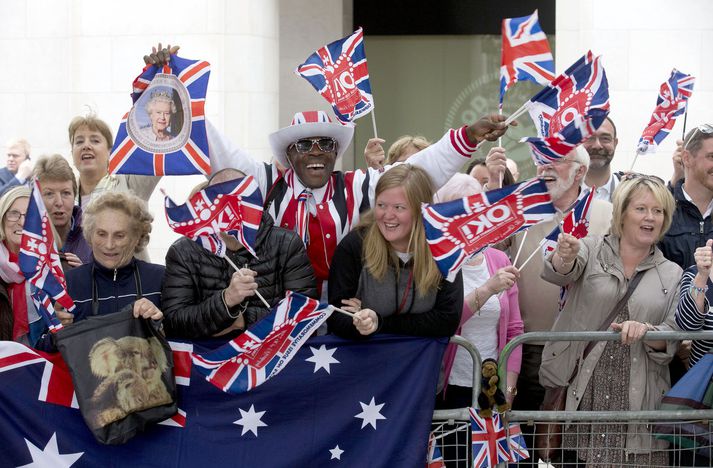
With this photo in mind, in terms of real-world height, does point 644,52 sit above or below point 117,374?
above

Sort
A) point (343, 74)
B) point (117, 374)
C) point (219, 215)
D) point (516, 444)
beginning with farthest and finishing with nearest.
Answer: point (343, 74) < point (516, 444) < point (219, 215) < point (117, 374)

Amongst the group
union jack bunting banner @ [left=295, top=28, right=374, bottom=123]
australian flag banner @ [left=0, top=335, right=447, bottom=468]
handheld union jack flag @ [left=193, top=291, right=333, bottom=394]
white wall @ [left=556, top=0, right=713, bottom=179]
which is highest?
white wall @ [left=556, top=0, right=713, bottom=179]

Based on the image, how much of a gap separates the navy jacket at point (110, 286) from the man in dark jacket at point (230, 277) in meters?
0.17

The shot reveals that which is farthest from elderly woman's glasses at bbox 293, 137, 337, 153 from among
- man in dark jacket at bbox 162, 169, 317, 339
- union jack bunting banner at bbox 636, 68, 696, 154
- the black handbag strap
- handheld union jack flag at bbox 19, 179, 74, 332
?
union jack bunting banner at bbox 636, 68, 696, 154

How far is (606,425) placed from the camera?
673 cm

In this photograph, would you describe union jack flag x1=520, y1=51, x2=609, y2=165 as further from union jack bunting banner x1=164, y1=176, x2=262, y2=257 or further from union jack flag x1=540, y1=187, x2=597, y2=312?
union jack bunting banner x1=164, y1=176, x2=262, y2=257

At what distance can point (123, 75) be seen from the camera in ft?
44.1

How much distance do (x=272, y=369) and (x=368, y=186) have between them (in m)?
1.37

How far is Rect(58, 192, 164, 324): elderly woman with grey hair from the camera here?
6.43 meters

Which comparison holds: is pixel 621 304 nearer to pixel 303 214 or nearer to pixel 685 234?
pixel 685 234

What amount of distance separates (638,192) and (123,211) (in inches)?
116

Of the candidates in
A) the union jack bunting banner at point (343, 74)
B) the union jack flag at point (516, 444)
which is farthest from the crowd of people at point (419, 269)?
the union jack bunting banner at point (343, 74)

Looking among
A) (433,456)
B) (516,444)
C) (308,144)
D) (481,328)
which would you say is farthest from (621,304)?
(308,144)

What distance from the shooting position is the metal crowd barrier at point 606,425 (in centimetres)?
644
